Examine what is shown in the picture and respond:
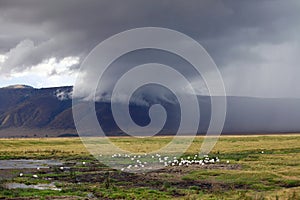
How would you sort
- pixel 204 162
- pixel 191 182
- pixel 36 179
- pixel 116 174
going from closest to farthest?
pixel 191 182 → pixel 36 179 → pixel 116 174 → pixel 204 162

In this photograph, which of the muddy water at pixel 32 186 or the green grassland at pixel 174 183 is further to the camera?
the muddy water at pixel 32 186

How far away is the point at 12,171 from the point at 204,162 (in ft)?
91.0

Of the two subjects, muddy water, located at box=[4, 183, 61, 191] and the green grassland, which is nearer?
the green grassland

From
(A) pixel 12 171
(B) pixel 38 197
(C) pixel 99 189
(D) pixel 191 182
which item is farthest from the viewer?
(A) pixel 12 171

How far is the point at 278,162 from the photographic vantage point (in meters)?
59.5

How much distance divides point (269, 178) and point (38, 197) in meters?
23.7

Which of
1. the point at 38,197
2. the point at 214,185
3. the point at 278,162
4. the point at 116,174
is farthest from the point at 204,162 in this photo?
the point at 38,197

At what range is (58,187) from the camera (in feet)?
134

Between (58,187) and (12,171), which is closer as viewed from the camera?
(58,187)

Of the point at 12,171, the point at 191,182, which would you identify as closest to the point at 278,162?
the point at 191,182

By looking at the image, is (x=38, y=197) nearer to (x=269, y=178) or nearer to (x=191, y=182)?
(x=191, y=182)

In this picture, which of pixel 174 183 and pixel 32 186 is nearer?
pixel 32 186

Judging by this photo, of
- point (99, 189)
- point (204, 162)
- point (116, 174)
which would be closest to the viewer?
point (99, 189)

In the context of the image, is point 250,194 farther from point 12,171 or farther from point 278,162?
point 12,171
